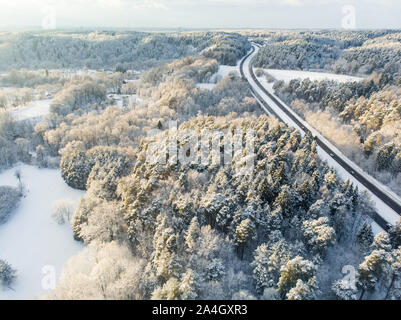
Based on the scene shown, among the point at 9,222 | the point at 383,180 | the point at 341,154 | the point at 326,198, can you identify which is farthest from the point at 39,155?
the point at 383,180

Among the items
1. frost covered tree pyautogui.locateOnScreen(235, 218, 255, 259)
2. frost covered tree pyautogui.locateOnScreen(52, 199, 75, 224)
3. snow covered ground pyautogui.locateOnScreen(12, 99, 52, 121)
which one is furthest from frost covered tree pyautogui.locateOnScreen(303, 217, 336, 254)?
snow covered ground pyautogui.locateOnScreen(12, 99, 52, 121)

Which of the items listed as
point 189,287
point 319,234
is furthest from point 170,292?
point 319,234

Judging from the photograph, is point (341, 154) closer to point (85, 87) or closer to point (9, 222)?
point (9, 222)

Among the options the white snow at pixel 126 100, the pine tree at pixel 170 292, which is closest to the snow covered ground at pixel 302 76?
the white snow at pixel 126 100

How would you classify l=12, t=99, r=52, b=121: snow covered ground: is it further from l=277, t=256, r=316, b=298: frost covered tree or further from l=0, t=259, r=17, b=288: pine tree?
l=277, t=256, r=316, b=298: frost covered tree

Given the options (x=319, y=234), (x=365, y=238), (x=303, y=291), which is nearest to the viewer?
(x=303, y=291)

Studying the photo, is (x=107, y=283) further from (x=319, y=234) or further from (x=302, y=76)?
(x=302, y=76)
